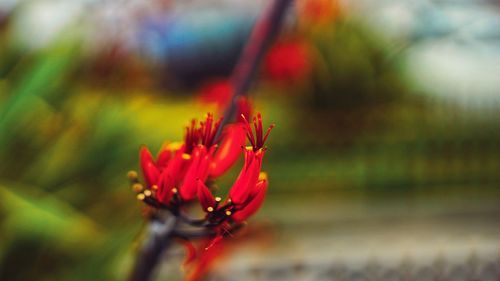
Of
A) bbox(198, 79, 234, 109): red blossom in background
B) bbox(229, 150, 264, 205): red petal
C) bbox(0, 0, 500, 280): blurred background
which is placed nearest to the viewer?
bbox(229, 150, 264, 205): red petal

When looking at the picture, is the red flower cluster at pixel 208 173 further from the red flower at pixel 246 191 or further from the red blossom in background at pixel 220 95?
the red blossom in background at pixel 220 95

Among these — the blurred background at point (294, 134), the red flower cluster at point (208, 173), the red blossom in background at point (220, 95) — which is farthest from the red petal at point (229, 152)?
the blurred background at point (294, 134)

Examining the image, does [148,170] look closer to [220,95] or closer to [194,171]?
[194,171]

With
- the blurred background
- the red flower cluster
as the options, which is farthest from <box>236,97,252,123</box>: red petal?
the blurred background

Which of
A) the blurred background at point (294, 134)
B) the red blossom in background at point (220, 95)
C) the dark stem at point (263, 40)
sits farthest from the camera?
the blurred background at point (294, 134)

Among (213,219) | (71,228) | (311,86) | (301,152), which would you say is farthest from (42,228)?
(311,86)

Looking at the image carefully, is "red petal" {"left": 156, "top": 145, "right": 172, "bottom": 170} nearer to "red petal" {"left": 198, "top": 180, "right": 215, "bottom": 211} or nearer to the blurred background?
"red petal" {"left": 198, "top": 180, "right": 215, "bottom": 211}
